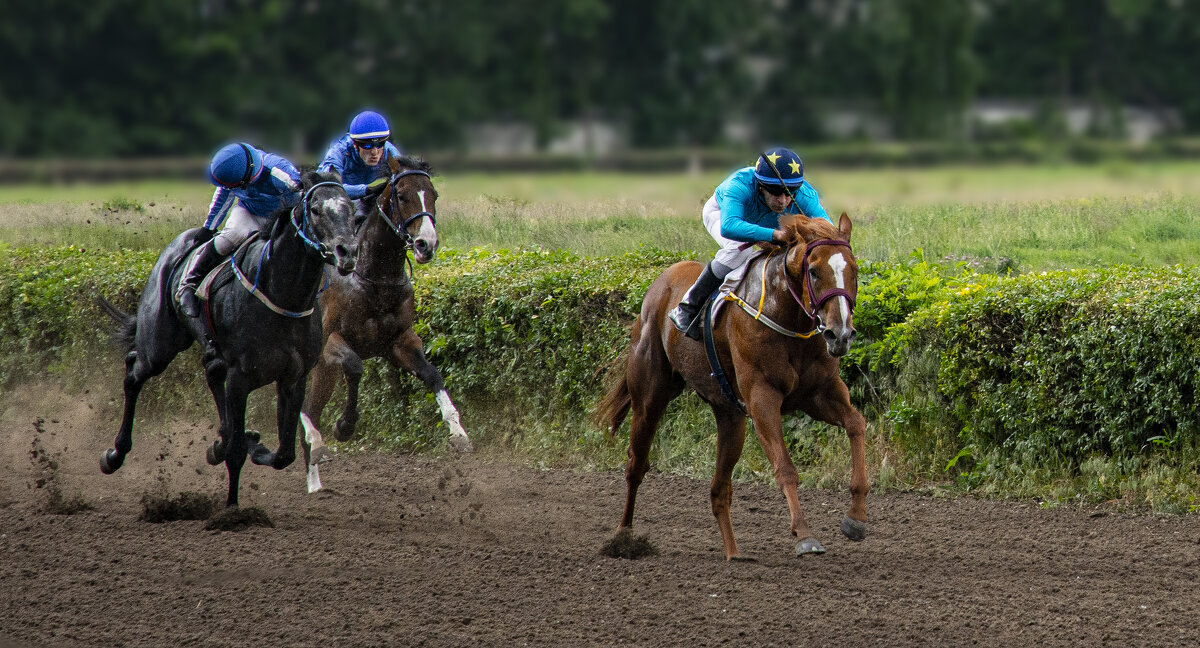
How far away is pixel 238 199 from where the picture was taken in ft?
29.0

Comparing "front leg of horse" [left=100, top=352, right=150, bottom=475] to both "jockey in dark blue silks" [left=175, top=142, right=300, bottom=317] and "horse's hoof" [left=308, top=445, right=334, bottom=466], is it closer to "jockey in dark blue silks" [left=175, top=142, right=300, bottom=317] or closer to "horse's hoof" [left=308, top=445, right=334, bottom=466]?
"jockey in dark blue silks" [left=175, top=142, right=300, bottom=317]

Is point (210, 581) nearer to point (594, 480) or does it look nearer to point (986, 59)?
point (594, 480)

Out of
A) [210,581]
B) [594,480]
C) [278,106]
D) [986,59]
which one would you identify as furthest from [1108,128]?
[210,581]

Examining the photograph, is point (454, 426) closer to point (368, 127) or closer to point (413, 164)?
point (413, 164)

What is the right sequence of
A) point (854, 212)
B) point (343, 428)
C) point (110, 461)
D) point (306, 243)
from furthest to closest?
1. point (854, 212)
2. point (343, 428)
3. point (110, 461)
4. point (306, 243)

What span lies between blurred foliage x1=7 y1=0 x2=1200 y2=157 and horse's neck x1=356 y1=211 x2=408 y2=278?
14188mm

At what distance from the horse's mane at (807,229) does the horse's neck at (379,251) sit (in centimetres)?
310

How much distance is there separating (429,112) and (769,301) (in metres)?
19.5

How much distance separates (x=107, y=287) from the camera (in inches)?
499

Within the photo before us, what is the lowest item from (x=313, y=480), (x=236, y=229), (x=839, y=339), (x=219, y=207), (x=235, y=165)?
(x=313, y=480)

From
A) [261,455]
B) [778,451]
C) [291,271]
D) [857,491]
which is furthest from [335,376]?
[857,491]

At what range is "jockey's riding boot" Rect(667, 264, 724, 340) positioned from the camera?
701 centimetres

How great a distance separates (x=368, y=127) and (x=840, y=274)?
389cm

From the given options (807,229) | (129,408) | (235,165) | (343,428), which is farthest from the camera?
(343,428)
